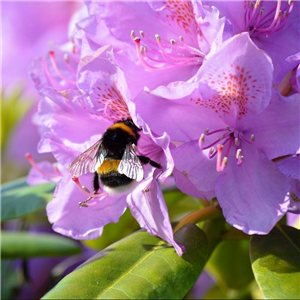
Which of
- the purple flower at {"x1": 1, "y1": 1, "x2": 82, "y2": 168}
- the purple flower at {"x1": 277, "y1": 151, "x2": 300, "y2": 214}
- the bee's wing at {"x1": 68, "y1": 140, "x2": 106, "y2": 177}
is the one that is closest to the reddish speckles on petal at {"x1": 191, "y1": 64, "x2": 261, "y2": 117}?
the purple flower at {"x1": 277, "y1": 151, "x2": 300, "y2": 214}

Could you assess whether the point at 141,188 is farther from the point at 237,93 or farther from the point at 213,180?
the point at 237,93

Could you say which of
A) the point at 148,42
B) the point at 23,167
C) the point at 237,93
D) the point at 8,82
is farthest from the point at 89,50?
the point at 8,82

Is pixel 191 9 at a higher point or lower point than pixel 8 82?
higher

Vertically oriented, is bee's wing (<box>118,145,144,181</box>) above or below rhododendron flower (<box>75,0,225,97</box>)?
below

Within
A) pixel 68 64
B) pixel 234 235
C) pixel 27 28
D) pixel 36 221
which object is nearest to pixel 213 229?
pixel 234 235

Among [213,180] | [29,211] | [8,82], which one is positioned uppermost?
[213,180]

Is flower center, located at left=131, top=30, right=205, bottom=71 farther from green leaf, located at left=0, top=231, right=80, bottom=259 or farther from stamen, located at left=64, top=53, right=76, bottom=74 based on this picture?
green leaf, located at left=0, top=231, right=80, bottom=259

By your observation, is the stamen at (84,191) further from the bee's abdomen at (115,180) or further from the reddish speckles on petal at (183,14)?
the reddish speckles on petal at (183,14)
